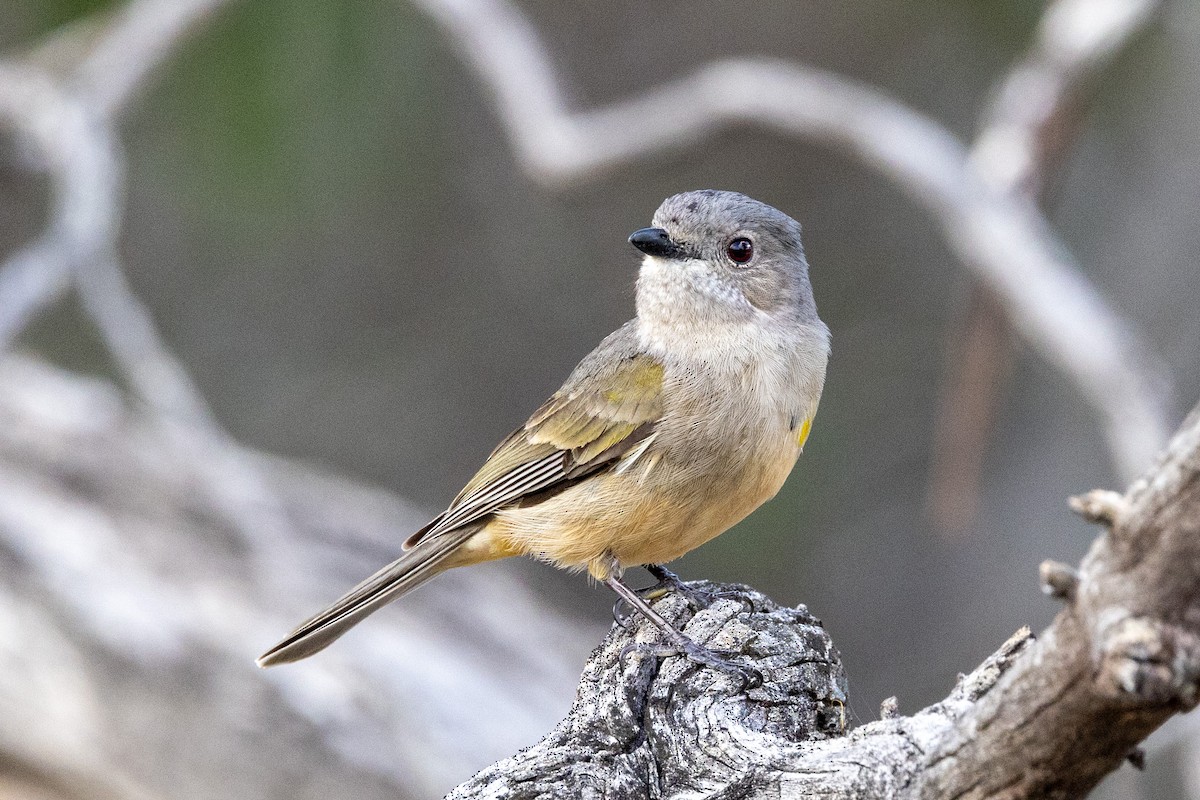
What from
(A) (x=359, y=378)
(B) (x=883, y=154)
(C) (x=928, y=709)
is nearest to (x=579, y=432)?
(C) (x=928, y=709)

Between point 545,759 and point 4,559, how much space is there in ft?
12.7

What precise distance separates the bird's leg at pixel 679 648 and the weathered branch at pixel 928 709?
2 centimetres

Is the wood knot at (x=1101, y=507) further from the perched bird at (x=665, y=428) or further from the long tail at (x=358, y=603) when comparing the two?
the long tail at (x=358, y=603)

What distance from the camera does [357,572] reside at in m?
5.91

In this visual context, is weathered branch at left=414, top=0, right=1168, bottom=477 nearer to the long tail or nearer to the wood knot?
the long tail

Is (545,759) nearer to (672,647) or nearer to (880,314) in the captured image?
(672,647)

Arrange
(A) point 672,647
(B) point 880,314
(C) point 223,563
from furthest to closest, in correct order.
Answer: (B) point 880,314 → (C) point 223,563 → (A) point 672,647

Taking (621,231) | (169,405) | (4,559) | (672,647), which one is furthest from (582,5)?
(672,647)

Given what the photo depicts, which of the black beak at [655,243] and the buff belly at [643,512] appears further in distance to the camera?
the black beak at [655,243]

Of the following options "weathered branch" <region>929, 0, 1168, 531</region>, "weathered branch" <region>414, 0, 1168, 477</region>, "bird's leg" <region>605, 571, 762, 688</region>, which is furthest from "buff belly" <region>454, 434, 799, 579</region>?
"weathered branch" <region>929, 0, 1168, 531</region>

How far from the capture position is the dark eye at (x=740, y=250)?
3.18 meters

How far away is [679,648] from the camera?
2.55 metres

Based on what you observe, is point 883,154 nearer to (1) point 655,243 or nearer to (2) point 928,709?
(1) point 655,243

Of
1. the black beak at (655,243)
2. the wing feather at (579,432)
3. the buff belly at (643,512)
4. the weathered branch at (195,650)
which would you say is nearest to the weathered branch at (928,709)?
the buff belly at (643,512)
